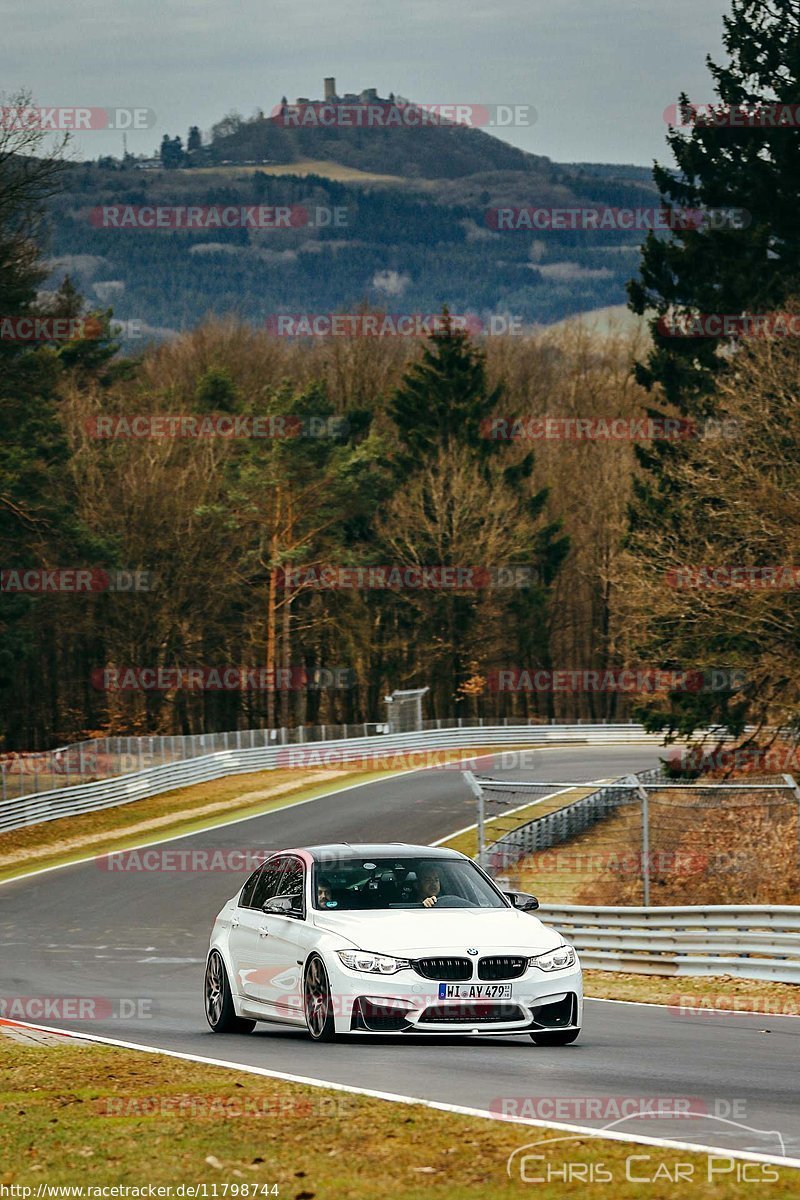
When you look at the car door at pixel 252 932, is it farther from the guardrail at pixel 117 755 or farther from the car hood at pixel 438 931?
the guardrail at pixel 117 755

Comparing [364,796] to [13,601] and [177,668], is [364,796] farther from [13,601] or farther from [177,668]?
[177,668]

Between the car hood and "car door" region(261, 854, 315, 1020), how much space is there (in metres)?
0.25

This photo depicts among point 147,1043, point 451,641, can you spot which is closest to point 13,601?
point 451,641

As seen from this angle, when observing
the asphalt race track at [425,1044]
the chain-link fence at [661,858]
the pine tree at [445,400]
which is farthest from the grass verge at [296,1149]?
the pine tree at [445,400]

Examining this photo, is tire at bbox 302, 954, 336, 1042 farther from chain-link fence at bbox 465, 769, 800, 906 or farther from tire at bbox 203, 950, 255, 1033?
chain-link fence at bbox 465, 769, 800, 906

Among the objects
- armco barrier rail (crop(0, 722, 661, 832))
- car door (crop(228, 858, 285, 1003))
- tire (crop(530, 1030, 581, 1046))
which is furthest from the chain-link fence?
armco barrier rail (crop(0, 722, 661, 832))

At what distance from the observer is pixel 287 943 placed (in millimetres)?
13039

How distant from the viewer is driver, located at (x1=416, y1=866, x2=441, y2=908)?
13227mm

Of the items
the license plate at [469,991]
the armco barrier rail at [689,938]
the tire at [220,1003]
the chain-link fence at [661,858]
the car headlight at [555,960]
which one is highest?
the car headlight at [555,960]

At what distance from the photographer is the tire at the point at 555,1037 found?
12.6 m

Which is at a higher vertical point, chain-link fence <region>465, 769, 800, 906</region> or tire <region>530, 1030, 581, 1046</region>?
tire <region>530, 1030, 581, 1046</region>

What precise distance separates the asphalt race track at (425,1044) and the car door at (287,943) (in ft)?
1.10

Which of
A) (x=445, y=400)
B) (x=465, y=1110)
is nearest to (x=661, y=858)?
(x=465, y=1110)

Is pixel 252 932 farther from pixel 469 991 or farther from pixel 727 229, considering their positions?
pixel 727 229
